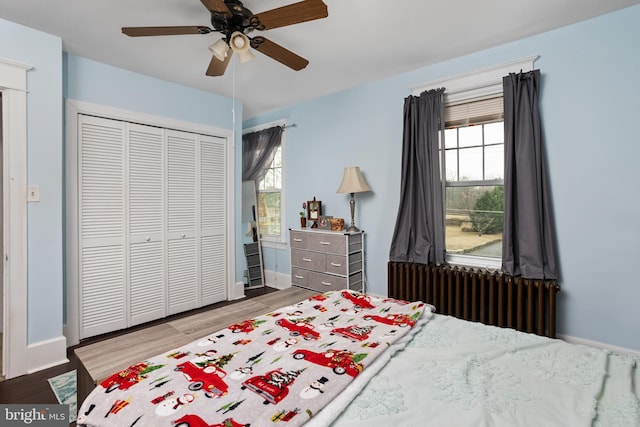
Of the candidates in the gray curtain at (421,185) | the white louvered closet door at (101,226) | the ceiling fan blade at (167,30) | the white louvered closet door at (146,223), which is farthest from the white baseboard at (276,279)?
the ceiling fan blade at (167,30)

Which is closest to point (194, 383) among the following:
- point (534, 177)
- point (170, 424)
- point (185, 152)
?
point (170, 424)

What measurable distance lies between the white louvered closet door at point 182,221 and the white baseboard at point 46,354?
1.04 metres

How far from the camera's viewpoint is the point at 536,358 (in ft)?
4.43

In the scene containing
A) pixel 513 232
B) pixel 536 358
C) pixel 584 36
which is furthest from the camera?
pixel 513 232

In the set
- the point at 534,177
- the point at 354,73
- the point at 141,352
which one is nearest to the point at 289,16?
the point at 354,73

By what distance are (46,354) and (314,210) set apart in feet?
9.37

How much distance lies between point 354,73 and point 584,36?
189 cm

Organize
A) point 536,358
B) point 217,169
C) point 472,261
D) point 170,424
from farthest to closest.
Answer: point 217,169
point 472,261
point 536,358
point 170,424

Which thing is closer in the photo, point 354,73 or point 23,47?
point 23,47

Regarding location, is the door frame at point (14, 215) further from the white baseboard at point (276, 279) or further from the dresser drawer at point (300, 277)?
the white baseboard at point (276, 279)

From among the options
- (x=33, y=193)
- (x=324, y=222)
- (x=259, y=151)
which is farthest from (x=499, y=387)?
(x=259, y=151)

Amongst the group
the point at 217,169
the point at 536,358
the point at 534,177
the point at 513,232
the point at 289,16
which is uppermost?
the point at 289,16

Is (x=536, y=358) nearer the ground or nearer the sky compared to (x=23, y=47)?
nearer the ground

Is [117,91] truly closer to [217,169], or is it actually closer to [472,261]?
[217,169]
